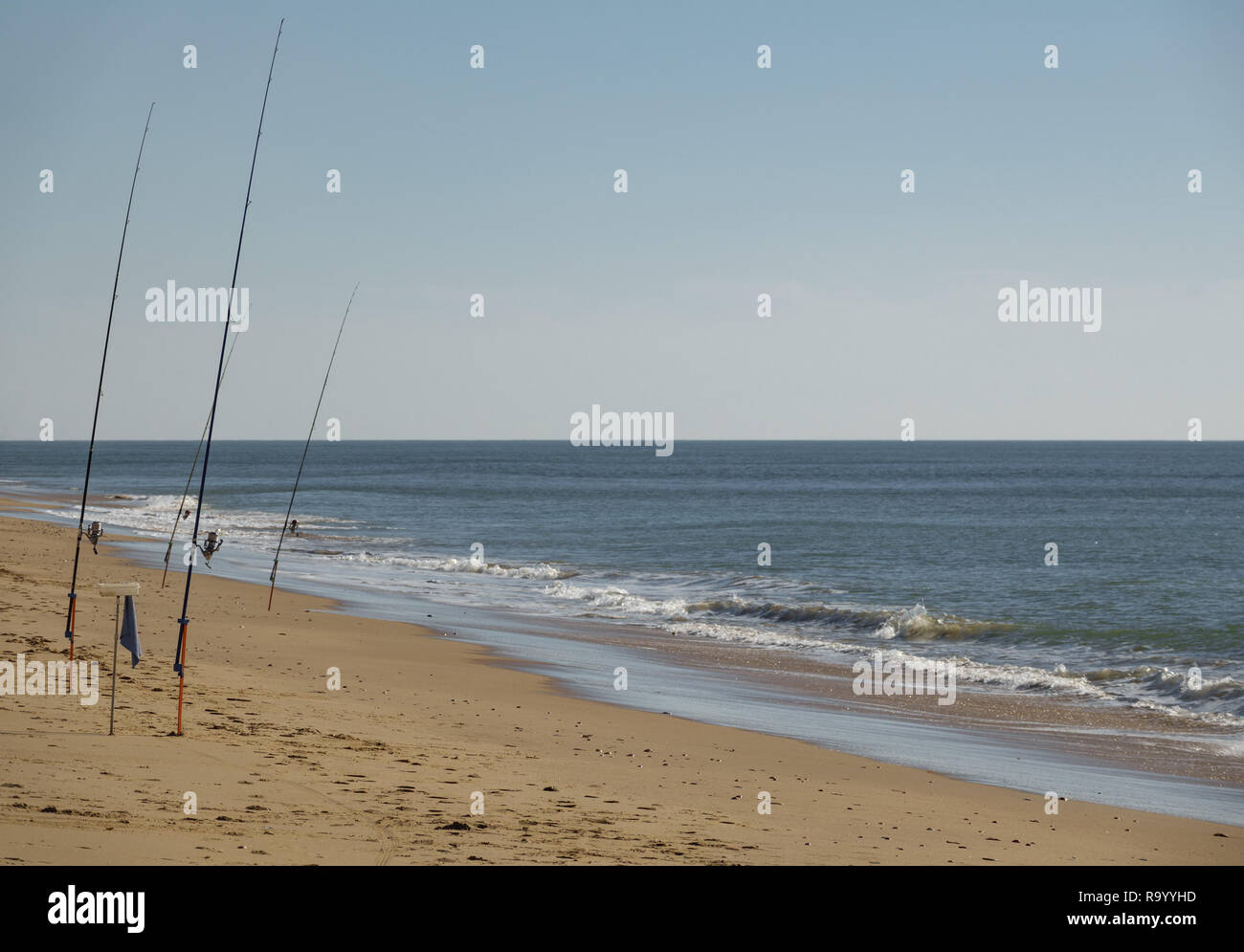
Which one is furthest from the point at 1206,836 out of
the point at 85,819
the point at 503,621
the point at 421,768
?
the point at 503,621

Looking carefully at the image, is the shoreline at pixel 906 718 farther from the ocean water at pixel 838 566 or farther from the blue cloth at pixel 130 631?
the blue cloth at pixel 130 631

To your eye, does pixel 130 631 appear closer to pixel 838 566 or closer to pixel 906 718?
pixel 906 718

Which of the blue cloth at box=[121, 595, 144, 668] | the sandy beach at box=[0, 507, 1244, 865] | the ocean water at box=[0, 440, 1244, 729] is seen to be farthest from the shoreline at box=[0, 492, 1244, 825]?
the blue cloth at box=[121, 595, 144, 668]

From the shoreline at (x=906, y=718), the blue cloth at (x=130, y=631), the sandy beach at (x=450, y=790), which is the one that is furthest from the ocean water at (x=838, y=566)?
the blue cloth at (x=130, y=631)

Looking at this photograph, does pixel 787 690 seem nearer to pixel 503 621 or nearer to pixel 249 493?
pixel 503 621

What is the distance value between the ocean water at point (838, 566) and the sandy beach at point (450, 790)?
673cm

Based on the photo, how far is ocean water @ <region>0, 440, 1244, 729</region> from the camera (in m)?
18.7

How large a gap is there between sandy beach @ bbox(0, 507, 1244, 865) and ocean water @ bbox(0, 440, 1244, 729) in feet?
22.1

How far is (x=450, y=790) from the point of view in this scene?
805 cm

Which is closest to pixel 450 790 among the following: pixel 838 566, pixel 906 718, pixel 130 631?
pixel 130 631

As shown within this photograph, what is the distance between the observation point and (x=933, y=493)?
3000 inches

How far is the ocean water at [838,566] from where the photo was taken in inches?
736

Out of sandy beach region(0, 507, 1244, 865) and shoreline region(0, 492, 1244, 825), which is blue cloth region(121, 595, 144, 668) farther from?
shoreline region(0, 492, 1244, 825)

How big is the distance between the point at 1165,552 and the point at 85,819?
124 ft
